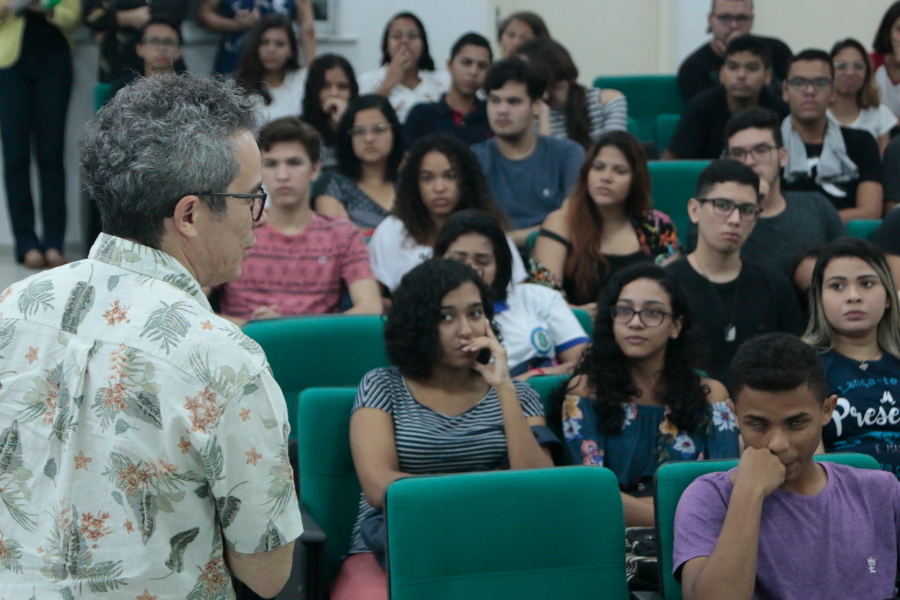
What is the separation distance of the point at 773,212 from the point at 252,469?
115 inches

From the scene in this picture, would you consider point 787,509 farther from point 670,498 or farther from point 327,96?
point 327,96

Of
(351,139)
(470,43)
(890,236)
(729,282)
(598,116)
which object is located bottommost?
(729,282)

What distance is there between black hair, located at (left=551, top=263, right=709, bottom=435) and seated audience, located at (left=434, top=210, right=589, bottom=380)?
1.31ft

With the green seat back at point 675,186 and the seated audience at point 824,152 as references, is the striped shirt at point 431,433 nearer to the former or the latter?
the green seat back at point 675,186

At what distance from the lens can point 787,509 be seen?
1.84m

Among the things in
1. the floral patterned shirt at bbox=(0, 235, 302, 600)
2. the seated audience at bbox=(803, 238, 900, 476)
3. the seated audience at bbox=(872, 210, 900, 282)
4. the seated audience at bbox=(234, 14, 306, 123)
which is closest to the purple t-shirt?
the seated audience at bbox=(803, 238, 900, 476)

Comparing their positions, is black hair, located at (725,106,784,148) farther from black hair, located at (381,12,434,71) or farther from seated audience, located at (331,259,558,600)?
black hair, located at (381,12,434,71)

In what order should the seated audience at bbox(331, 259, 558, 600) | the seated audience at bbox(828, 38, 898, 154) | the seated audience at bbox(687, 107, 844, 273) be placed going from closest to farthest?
the seated audience at bbox(331, 259, 558, 600), the seated audience at bbox(687, 107, 844, 273), the seated audience at bbox(828, 38, 898, 154)

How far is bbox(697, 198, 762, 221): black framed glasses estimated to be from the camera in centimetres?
313

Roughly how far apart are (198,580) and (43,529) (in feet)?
0.56

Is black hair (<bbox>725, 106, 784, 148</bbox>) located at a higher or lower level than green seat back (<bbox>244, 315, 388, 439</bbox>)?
higher

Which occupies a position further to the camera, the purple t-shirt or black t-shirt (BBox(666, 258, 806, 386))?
black t-shirt (BBox(666, 258, 806, 386))

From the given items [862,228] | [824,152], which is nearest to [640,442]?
[862,228]

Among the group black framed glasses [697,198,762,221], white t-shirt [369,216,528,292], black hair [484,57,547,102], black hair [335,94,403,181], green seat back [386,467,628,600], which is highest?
black hair [484,57,547,102]
